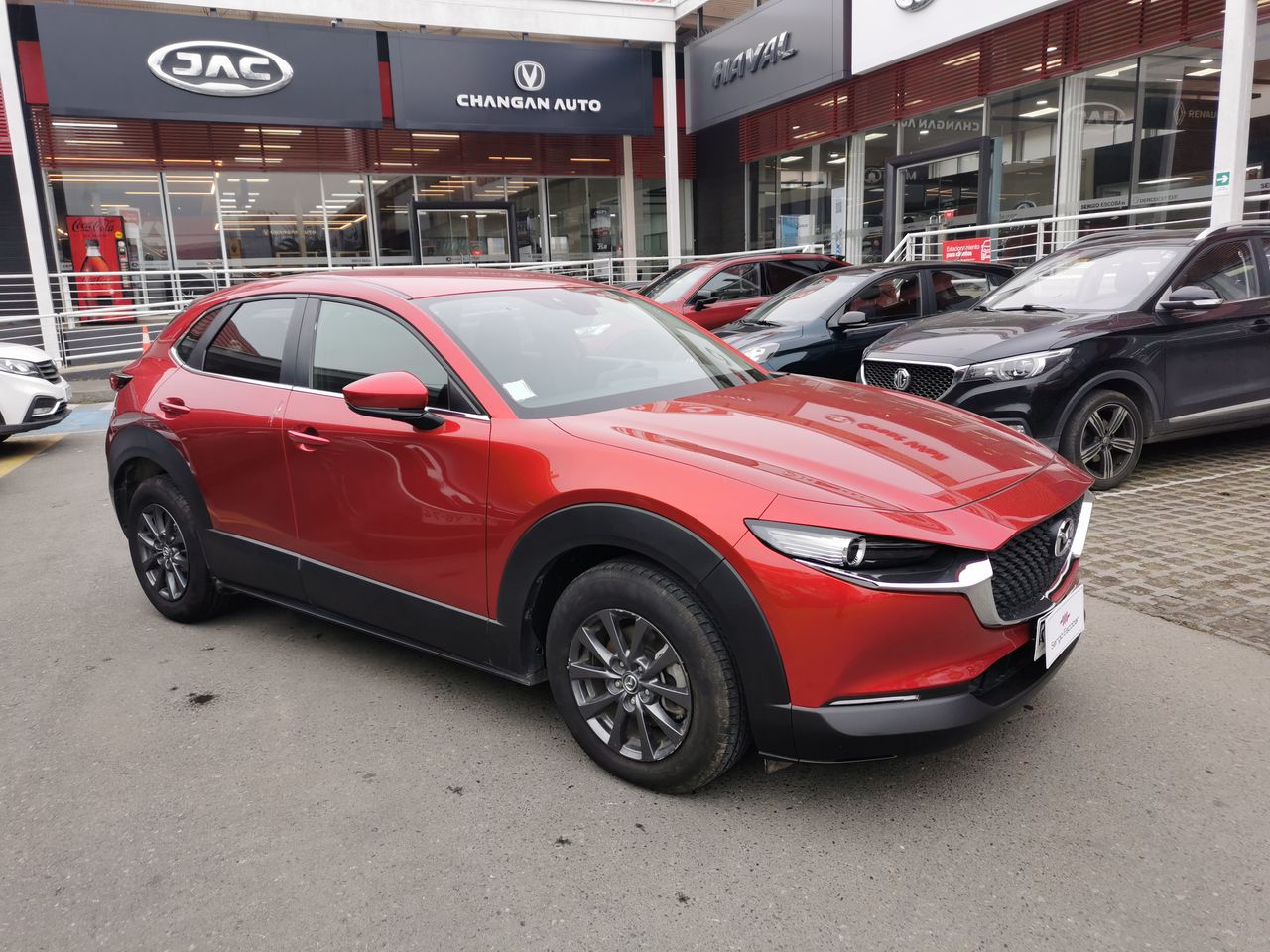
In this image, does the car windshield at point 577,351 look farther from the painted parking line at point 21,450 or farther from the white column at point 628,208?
the white column at point 628,208

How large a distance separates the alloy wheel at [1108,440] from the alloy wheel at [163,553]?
5.26 metres

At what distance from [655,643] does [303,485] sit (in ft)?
5.62

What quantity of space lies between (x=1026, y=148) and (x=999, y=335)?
9.56 metres

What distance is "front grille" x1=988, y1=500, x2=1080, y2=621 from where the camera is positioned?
271cm

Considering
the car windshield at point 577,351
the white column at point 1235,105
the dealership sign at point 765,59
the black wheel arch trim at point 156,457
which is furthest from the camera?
the dealership sign at point 765,59

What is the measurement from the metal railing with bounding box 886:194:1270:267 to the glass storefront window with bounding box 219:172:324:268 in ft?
38.0

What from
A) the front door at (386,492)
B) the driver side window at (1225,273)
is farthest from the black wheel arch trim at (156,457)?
the driver side window at (1225,273)

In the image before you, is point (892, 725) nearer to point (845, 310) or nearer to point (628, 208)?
point (845, 310)

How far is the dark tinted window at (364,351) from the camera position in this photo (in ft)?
11.4

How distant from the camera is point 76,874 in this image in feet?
8.79

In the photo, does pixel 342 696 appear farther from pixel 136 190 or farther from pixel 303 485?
pixel 136 190

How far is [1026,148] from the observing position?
47.1ft

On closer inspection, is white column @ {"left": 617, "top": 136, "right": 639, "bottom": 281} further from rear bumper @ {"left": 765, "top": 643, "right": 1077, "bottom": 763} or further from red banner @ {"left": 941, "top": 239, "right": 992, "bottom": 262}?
rear bumper @ {"left": 765, "top": 643, "right": 1077, "bottom": 763}

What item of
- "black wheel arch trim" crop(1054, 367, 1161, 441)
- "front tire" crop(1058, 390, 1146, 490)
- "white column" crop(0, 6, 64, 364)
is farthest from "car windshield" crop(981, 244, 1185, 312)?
"white column" crop(0, 6, 64, 364)
